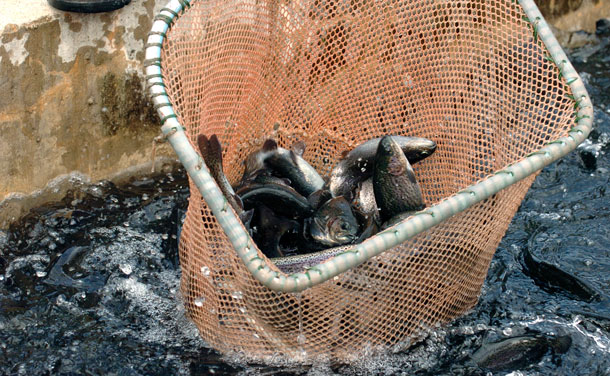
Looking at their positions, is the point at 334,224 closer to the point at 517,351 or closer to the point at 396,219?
the point at 396,219

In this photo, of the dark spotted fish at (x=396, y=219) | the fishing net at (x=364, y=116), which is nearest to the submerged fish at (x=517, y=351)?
the fishing net at (x=364, y=116)

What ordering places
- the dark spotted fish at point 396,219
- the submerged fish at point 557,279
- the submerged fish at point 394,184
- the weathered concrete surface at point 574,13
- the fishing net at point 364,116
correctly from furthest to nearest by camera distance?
the weathered concrete surface at point 574,13, the submerged fish at point 557,279, the submerged fish at point 394,184, the dark spotted fish at point 396,219, the fishing net at point 364,116

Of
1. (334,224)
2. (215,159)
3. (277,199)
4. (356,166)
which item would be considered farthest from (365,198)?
(215,159)

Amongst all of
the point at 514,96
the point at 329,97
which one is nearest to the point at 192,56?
the point at 329,97

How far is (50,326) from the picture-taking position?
3453 millimetres

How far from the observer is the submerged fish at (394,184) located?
3.51 meters

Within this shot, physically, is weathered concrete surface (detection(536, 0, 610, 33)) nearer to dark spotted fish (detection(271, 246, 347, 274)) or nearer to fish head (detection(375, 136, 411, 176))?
fish head (detection(375, 136, 411, 176))

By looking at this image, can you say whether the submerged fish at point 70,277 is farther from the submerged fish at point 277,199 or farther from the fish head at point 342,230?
the fish head at point 342,230

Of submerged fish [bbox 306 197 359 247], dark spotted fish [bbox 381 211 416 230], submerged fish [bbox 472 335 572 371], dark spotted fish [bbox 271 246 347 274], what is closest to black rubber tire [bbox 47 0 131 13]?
submerged fish [bbox 306 197 359 247]

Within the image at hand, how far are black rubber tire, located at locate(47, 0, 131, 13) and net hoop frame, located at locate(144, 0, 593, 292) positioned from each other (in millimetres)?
904

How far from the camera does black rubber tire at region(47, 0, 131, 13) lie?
12.6 feet

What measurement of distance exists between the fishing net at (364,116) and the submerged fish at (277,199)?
0.32m

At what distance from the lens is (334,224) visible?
3451 mm

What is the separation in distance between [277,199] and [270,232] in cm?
18
